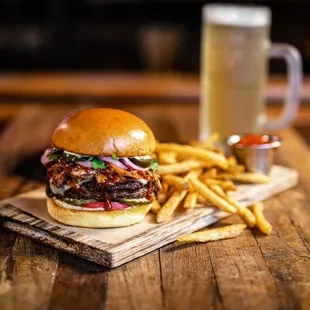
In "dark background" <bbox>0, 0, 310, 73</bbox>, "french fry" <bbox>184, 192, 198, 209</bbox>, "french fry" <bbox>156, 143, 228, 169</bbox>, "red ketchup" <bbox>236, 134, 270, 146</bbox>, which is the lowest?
"dark background" <bbox>0, 0, 310, 73</bbox>

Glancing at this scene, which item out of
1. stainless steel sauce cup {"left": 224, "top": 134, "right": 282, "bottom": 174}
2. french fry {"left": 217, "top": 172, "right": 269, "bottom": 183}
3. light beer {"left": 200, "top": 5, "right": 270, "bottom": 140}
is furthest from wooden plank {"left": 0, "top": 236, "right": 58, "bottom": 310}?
light beer {"left": 200, "top": 5, "right": 270, "bottom": 140}

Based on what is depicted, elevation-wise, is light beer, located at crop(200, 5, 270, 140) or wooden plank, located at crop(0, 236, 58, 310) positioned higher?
light beer, located at crop(200, 5, 270, 140)

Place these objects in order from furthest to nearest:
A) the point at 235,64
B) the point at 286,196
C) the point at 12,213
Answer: the point at 235,64 → the point at 286,196 → the point at 12,213

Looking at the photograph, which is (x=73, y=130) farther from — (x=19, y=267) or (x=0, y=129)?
(x=0, y=129)

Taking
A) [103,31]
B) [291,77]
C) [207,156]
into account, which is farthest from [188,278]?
[103,31]

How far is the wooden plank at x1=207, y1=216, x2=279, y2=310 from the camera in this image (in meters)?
1.74

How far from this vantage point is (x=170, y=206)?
2.21 meters

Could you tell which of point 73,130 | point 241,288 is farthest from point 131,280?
point 73,130

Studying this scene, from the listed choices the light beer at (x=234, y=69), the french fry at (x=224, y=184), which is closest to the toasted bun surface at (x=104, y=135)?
the french fry at (x=224, y=184)

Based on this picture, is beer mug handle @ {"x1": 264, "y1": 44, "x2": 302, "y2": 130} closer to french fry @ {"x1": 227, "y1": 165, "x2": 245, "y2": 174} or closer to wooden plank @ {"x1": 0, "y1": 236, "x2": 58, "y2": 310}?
french fry @ {"x1": 227, "y1": 165, "x2": 245, "y2": 174}

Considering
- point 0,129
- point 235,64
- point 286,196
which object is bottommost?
point 0,129

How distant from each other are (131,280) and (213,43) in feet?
5.49

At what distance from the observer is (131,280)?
6.07 ft

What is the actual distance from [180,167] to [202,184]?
0.16 m
